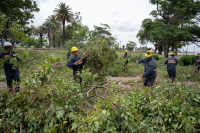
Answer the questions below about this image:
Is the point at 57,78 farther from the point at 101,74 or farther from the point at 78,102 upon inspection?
the point at 101,74

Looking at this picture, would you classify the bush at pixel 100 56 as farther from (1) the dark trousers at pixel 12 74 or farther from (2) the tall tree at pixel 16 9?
(2) the tall tree at pixel 16 9

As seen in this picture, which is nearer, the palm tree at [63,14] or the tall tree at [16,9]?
the tall tree at [16,9]

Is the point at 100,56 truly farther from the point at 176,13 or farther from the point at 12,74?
the point at 176,13

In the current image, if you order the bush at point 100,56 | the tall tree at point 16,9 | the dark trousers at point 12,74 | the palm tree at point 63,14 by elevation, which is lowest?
the dark trousers at point 12,74

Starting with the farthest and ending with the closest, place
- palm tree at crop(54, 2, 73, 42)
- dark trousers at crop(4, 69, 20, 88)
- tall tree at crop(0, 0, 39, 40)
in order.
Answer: palm tree at crop(54, 2, 73, 42) → tall tree at crop(0, 0, 39, 40) → dark trousers at crop(4, 69, 20, 88)

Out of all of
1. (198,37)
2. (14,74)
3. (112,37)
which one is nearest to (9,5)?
(14,74)

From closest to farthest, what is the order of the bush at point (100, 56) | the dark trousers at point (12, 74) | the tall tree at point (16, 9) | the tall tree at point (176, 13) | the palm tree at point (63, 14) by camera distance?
the dark trousers at point (12, 74) < the bush at point (100, 56) < the tall tree at point (16, 9) < the tall tree at point (176, 13) < the palm tree at point (63, 14)

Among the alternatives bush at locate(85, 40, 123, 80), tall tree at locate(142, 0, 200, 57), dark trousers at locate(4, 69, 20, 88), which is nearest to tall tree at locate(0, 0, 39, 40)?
dark trousers at locate(4, 69, 20, 88)

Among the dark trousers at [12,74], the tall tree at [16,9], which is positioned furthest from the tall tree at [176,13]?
the dark trousers at [12,74]

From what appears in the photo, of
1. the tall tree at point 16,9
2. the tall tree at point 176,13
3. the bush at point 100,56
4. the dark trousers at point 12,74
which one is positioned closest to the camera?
the dark trousers at point 12,74

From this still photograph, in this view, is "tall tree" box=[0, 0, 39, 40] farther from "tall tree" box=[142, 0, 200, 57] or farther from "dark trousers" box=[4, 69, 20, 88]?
"tall tree" box=[142, 0, 200, 57]

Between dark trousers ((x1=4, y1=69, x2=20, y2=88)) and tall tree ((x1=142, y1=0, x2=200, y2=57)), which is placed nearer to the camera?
dark trousers ((x1=4, y1=69, x2=20, y2=88))

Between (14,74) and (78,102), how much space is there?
9.60 feet

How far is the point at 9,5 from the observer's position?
1084cm
